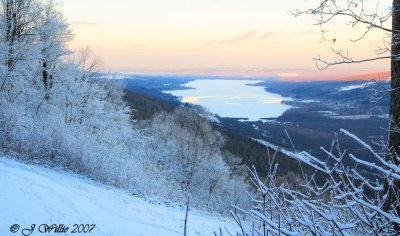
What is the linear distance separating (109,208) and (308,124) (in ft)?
386

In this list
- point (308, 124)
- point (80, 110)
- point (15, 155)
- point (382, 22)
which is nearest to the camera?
point (382, 22)

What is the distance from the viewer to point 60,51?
1736 centimetres

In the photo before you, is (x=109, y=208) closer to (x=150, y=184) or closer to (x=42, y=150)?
(x=150, y=184)

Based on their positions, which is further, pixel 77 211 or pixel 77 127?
pixel 77 127

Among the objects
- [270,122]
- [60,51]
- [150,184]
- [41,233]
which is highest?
[60,51]

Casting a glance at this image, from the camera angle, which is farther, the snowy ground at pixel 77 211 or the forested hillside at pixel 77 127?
the forested hillside at pixel 77 127

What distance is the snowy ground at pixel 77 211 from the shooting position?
339cm

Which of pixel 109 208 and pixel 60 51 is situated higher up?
pixel 60 51

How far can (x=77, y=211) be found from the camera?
398 centimetres

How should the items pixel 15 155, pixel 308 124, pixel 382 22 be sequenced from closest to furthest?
pixel 382 22 < pixel 15 155 < pixel 308 124

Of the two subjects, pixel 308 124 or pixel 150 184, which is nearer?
pixel 150 184

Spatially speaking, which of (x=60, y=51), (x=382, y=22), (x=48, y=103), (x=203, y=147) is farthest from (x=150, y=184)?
(x=203, y=147)

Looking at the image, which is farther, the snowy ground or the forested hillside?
the forested hillside

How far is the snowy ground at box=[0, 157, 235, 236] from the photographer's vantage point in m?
3.39
